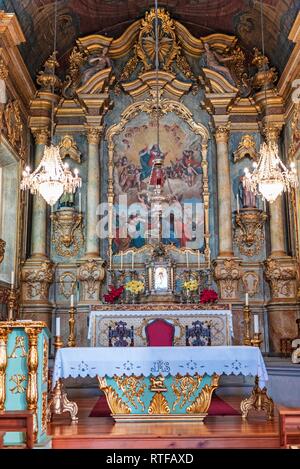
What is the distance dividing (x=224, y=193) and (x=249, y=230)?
86 cm

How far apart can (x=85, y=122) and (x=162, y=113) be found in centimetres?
158

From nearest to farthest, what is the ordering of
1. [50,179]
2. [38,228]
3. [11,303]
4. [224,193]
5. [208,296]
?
[50,179] < [11,303] < [208,296] < [38,228] < [224,193]

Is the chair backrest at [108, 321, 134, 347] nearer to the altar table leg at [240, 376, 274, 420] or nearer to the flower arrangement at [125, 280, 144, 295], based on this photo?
the flower arrangement at [125, 280, 144, 295]

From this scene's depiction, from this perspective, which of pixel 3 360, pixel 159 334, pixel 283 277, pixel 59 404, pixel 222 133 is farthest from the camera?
pixel 222 133

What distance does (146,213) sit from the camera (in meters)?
10.6

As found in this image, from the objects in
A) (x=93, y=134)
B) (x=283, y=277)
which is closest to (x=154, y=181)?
(x=93, y=134)

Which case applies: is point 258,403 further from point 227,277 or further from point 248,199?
point 248,199

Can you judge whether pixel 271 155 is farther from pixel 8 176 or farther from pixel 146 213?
pixel 8 176

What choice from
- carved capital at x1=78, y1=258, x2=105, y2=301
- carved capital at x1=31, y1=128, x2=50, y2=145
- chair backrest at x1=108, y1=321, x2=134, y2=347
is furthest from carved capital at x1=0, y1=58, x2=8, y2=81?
chair backrest at x1=108, y1=321, x2=134, y2=347

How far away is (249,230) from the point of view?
1054 centimetres

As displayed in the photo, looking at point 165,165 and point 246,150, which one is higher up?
point 246,150

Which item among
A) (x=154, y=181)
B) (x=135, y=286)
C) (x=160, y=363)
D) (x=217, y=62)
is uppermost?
(x=217, y=62)
